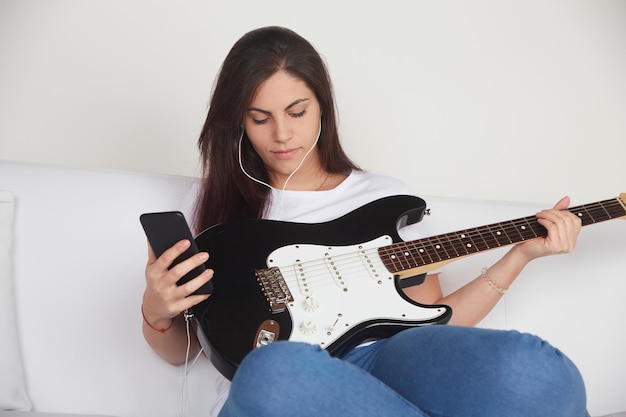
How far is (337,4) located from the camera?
8.36ft

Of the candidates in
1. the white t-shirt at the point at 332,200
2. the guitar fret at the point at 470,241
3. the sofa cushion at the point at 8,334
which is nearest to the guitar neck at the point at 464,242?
the guitar fret at the point at 470,241

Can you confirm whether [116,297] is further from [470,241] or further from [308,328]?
[470,241]

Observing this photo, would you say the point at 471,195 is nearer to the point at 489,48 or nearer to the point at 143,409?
the point at 489,48

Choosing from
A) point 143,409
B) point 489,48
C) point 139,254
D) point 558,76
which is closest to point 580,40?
point 558,76

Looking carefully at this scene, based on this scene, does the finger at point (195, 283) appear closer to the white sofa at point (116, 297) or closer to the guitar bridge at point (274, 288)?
the guitar bridge at point (274, 288)

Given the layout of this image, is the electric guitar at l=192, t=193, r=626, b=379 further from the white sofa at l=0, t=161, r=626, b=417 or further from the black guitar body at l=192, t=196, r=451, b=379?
the white sofa at l=0, t=161, r=626, b=417

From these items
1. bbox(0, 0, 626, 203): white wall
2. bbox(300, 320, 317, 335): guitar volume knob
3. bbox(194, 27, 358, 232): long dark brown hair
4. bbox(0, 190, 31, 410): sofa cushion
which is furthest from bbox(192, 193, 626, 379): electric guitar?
bbox(0, 0, 626, 203): white wall

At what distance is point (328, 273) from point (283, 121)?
351 mm

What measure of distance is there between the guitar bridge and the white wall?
1.05 m

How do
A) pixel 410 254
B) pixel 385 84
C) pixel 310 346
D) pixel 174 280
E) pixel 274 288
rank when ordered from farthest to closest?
pixel 385 84 → pixel 410 254 → pixel 274 288 → pixel 174 280 → pixel 310 346

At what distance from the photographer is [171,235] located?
1.38 metres

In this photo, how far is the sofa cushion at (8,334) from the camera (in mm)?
1643

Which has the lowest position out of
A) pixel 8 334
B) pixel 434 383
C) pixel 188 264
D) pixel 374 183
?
pixel 8 334

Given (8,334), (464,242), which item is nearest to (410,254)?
(464,242)
